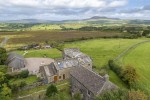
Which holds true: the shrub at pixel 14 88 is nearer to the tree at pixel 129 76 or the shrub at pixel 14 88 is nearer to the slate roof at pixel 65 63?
the slate roof at pixel 65 63

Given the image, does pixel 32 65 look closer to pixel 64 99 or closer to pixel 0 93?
pixel 0 93

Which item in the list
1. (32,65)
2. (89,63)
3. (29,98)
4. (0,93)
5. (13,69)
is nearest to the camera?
(0,93)

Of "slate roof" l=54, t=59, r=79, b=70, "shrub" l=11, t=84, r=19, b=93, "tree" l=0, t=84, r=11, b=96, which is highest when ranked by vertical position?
"slate roof" l=54, t=59, r=79, b=70

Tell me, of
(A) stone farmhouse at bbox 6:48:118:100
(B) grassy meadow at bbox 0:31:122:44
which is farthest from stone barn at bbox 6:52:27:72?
(B) grassy meadow at bbox 0:31:122:44

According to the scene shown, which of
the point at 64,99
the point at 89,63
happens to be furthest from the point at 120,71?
the point at 64,99

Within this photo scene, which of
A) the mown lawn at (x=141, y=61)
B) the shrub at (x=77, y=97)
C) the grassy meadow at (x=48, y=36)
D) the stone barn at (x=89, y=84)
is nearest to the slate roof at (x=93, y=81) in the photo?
the stone barn at (x=89, y=84)

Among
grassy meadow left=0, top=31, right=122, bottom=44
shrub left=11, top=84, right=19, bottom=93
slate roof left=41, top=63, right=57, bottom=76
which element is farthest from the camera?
grassy meadow left=0, top=31, right=122, bottom=44

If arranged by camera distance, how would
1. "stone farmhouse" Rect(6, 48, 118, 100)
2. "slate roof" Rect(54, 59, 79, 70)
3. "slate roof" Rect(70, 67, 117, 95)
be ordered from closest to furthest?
"slate roof" Rect(70, 67, 117, 95) → "stone farmhouse" Rect(6, 48, 118, 100) → "slate roof" Rect(54, 59, 79, 70)

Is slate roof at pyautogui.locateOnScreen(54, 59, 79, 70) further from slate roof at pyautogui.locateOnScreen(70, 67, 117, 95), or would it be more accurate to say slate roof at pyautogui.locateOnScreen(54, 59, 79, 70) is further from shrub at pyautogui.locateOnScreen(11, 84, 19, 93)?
shrub at pyautogui.locateOnScreen(11, 84, 19, 93)
